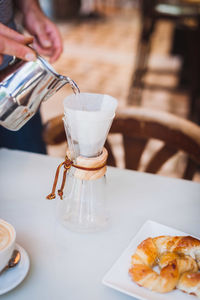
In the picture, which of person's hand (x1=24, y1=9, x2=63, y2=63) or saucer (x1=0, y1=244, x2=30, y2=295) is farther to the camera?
person's hand (x1=24, y1=9, x2=63, y2=63)

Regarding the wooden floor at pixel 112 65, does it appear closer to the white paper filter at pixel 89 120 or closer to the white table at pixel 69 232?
the white table at pixel 69 232

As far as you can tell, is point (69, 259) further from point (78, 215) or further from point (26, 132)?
point (26, 132)

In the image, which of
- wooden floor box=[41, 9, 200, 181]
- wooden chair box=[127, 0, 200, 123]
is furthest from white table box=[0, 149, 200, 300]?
wooden chair box=[127, 0, 200, 123]

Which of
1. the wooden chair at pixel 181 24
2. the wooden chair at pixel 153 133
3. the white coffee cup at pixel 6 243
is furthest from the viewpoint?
the wooden chair at pixel 181 24

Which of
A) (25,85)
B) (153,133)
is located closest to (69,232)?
(25,85)

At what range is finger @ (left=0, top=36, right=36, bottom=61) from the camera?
0.55 meters

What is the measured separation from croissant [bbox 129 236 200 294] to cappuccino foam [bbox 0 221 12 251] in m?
0.19

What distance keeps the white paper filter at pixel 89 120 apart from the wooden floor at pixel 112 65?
1.47m

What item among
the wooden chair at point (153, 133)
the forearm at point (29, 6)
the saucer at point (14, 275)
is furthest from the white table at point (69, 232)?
the forearm at point (29, 6)

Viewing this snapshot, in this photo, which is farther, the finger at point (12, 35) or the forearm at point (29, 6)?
the forearm at point (29, 6)

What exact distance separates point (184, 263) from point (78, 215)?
221mm

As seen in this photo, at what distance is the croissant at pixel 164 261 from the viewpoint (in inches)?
20.0

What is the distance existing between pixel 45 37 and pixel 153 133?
42cm

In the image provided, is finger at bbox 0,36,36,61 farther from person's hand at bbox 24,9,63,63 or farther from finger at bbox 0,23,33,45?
person's hand at bbox 24,9,63,63
